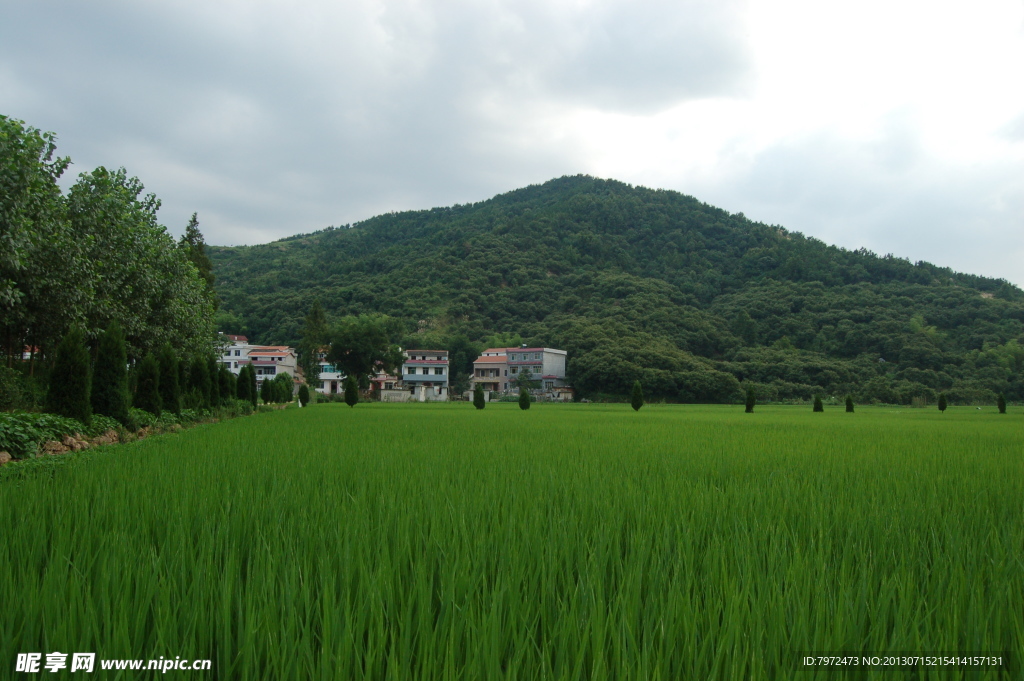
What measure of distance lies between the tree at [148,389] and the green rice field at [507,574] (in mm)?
9793

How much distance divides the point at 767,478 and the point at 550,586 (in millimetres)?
3903

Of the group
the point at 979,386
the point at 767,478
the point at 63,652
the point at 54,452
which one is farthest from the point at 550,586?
the point at 979,386

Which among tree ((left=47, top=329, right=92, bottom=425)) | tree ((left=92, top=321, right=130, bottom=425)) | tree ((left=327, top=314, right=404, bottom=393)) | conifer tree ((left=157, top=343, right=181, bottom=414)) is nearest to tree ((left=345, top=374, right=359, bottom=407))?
tree ((left=327, top=314, right=404, bottom=393))

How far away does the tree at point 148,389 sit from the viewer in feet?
45.2

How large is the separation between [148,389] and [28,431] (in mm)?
6931

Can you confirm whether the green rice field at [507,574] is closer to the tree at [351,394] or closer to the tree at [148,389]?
the tree at [148,389]

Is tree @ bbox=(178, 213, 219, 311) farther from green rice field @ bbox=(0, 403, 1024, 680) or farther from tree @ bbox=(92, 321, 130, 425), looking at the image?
green rice field @ bbox=(0, 403, 1024, 680)

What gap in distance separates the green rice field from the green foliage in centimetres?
255

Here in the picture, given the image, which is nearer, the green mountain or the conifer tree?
the conifer tree

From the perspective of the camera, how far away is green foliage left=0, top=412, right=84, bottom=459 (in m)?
6.87

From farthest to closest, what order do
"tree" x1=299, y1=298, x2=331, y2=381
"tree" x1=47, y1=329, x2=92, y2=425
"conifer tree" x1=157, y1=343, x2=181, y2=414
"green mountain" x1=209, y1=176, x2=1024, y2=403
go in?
"green mountain" x1=209, y1=176, x2=1024, y2=403, "tree" x1=299, y1=298, x2=331, y2=381, "conifer tree" x1=157, y1=343, x2=181, y2=414, "tree" x1=47, y1=329, x2=92, y2=425

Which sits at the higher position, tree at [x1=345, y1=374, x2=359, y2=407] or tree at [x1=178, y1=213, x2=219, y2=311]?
tree at [x1=178, y1=213, x2=219, y2=311]

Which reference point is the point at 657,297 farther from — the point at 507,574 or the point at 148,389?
the point at 507,574

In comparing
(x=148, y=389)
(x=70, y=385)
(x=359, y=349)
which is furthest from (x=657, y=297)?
(x=70, y=385)
